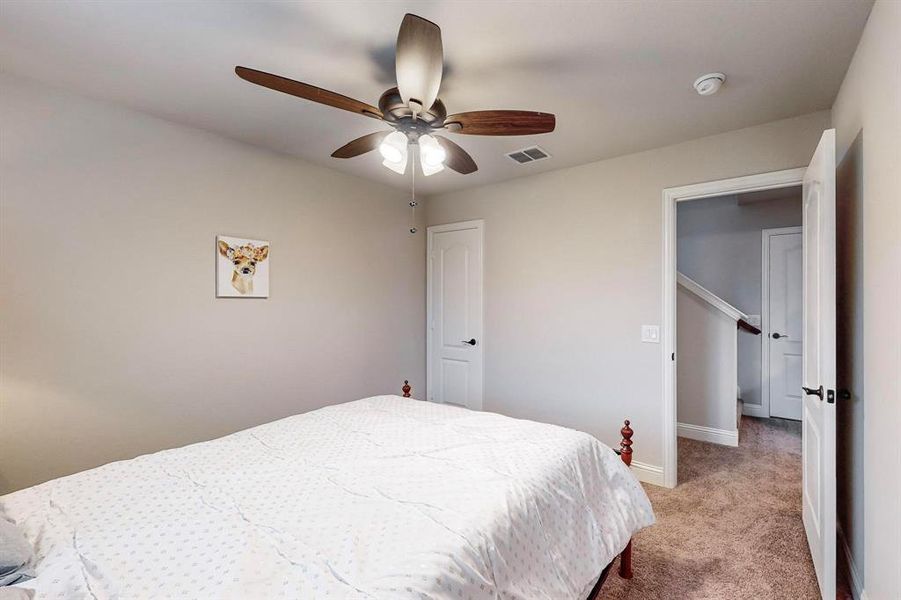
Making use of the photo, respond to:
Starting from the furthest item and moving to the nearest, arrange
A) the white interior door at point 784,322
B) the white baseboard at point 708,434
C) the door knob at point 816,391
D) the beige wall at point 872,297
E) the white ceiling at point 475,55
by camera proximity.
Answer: the white interior door at point 784,322
the white baseboard at point 708,434
the door knob at point 816,391
the white ceiling at point 475,55
the beige wall at point 872,297

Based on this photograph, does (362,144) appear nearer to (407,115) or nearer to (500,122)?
(407,115)

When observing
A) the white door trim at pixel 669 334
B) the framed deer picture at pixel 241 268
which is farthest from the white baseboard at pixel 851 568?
the framed deer picture at pixel 241 268

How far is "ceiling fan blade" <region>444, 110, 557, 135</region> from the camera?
1.68 meters

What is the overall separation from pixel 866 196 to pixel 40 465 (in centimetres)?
396

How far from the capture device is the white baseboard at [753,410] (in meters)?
4.49

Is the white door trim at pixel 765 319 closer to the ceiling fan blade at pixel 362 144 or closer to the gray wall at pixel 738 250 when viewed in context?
the gray wall at pixel 738 250

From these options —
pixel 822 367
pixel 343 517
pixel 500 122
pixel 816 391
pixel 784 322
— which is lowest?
pixel 343 517

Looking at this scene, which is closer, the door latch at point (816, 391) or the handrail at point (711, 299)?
the door latch at point (816, 391)

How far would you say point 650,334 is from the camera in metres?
2.92

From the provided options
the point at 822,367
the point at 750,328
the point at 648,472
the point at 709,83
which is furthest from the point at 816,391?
the point at 750,328

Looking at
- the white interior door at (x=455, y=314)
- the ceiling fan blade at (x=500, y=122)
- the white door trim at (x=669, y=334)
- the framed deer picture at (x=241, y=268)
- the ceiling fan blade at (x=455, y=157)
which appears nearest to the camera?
the ceiling fan blade at (x=500, y=122)

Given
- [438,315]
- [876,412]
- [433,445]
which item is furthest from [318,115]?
[876,412]

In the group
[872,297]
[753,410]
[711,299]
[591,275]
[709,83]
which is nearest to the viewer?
[872,297]

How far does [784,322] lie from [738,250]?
3.00 feet
